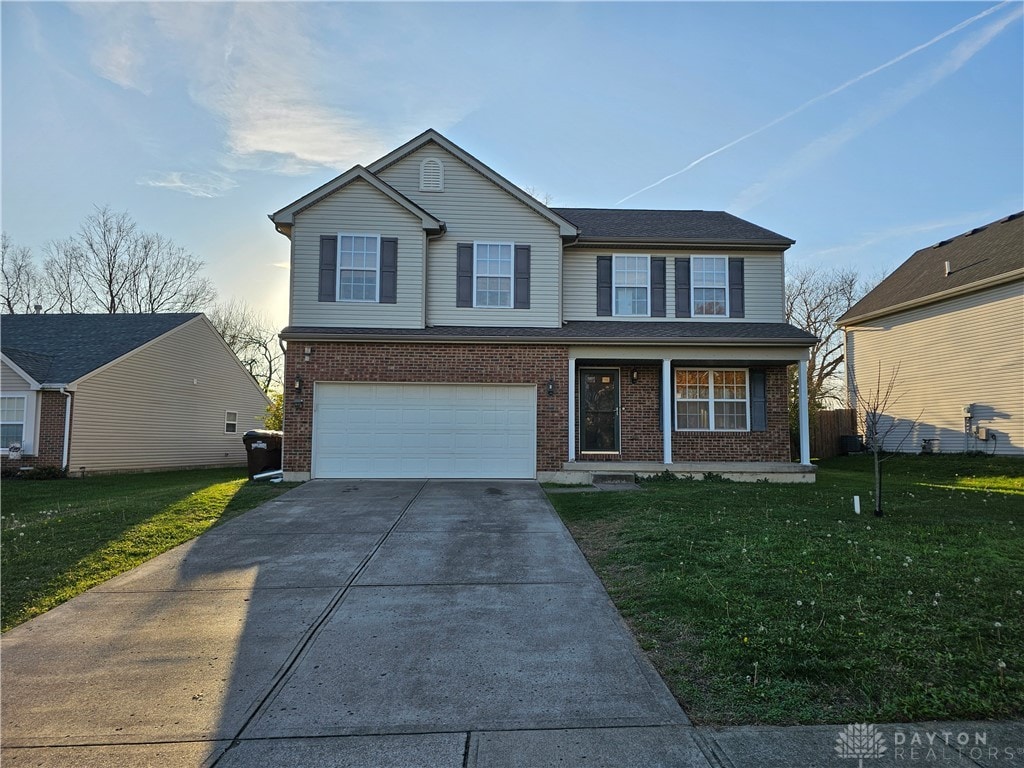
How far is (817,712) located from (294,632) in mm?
3607

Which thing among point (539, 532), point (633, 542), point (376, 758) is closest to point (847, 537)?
point (633, 542)

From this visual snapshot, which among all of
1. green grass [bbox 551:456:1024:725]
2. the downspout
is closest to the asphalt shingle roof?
green grass [bbox 551:456:1024:725]

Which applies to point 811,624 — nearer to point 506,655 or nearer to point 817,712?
point 817,712

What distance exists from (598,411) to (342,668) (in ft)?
34.6

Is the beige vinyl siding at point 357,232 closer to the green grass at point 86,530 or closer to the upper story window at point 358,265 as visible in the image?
the upper story window at point 358,265

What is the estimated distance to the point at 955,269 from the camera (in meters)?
18.8

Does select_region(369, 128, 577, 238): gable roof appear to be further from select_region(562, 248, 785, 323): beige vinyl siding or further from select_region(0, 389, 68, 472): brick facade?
select_region(0, 389, 68, 472): brick facade

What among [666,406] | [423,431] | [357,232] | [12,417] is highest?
[357,232]

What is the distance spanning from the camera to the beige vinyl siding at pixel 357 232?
518 inches

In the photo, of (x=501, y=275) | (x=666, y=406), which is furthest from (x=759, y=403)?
(x=501, y=275)

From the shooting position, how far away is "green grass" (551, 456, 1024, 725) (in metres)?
3.46

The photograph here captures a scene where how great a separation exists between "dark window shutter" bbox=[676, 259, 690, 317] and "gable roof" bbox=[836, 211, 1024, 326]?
29.6ft

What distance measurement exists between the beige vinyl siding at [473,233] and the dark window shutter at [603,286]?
1183 millimetres

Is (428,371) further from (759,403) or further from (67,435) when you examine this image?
(67,435)
